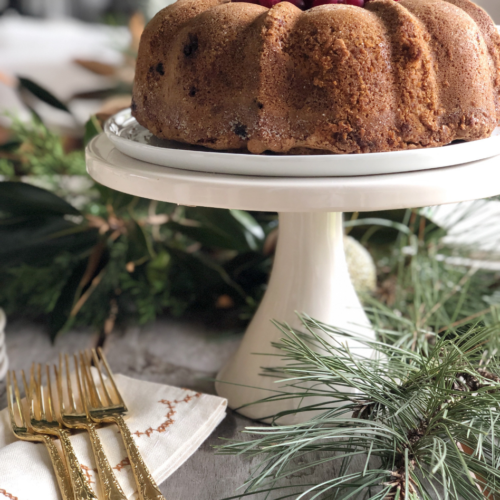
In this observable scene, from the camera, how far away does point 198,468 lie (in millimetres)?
530

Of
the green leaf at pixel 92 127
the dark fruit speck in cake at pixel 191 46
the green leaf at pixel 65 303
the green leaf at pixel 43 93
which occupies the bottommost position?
the green leaf at pixel 65 303

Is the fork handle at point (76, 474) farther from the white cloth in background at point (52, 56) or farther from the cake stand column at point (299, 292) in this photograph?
the white cloth in background at point (52, 56)

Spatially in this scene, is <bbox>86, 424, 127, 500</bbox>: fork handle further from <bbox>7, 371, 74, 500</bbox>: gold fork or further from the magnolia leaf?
the magnolia leaf

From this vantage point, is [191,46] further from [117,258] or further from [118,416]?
[117,258]

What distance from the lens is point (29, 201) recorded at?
0.82m

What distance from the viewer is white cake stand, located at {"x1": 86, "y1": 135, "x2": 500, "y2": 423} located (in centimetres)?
42

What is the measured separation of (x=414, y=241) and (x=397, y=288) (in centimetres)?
9

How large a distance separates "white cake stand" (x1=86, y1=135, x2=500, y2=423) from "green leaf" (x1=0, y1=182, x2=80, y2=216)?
0.80 feet

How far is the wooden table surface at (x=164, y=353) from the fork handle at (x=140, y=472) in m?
0.05

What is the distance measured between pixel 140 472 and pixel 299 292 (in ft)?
0.84

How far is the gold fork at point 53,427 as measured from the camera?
0.46 meters

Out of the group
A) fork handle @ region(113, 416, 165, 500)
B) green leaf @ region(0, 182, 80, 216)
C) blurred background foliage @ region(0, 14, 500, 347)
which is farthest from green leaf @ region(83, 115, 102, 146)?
fork handle @ region(113, 416, 165, 500)

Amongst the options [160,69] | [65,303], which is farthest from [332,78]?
[65,303]

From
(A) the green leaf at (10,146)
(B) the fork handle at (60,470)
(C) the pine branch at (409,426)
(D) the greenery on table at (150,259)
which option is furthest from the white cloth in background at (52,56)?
(C) the pine branch at (409,426)
